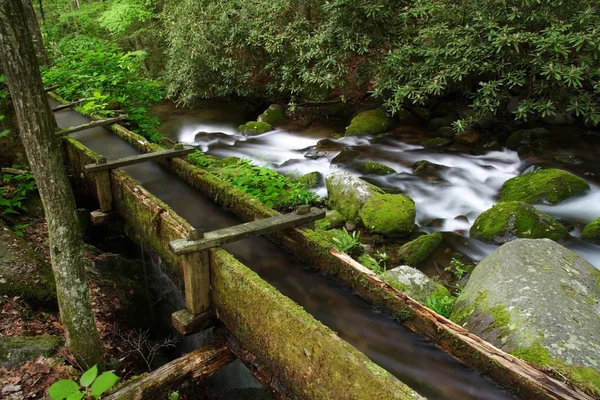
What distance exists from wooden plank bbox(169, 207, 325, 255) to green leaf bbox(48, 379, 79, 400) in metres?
1.28

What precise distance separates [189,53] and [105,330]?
→ 10654mm

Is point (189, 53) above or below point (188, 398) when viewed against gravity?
above

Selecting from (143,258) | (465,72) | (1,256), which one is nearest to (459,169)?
(465,72)

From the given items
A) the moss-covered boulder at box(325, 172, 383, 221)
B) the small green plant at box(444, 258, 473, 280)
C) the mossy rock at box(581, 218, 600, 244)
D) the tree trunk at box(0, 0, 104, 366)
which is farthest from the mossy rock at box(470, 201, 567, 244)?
the tree trunk at box(0, 0, 104, 366)

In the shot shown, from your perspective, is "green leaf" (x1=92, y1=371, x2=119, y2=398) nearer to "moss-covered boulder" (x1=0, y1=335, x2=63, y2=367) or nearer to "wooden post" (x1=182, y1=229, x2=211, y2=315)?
"wooden post" (x1=182, y1=229, x2=211, y2=315)

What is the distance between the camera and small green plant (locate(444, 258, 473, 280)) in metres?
6.64

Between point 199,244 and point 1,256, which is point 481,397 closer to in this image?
point 199,244

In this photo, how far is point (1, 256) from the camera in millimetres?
4598

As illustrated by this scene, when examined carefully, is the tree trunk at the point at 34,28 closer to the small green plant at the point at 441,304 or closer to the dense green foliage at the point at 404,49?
the dense green foliage at the point at 404,49

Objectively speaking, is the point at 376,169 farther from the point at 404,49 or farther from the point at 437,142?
the point at 404,49

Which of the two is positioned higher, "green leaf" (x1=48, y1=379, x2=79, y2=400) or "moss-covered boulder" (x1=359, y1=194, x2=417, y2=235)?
"green leaf" (x1=48, y1=379, x2=79, y2=400)

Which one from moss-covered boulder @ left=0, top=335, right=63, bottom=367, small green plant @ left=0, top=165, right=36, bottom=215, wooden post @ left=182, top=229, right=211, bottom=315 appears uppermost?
wooden post @ left=182, top=229, right=211, bottom=315

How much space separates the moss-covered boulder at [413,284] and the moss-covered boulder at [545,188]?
4058 millimetres

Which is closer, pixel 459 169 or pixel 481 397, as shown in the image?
pixel 481 397
